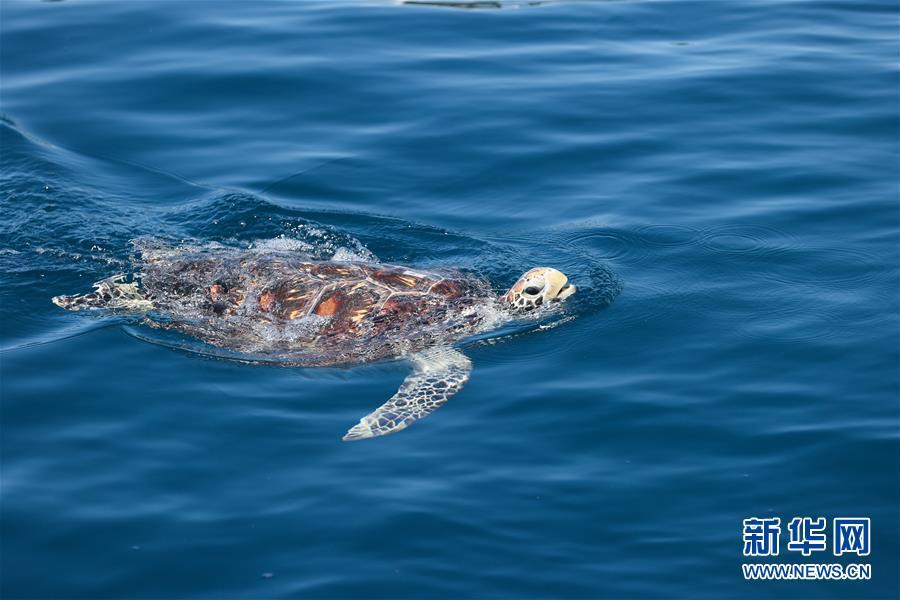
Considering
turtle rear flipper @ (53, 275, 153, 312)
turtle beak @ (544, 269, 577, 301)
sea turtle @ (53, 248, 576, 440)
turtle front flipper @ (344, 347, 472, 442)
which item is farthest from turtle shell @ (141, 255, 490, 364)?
turtle beak @ (544, 269, 577, 301)

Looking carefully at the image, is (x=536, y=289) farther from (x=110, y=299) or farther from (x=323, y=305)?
(x=110, y=299)

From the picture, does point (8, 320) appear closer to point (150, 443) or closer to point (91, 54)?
point (150, 443)

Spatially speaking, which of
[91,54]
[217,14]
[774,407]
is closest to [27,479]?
[774,407]

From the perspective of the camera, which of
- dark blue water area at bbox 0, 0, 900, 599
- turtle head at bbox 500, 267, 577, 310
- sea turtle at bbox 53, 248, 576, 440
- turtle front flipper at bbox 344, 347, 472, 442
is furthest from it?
turtle head at bbox 500, 267, 577, 310

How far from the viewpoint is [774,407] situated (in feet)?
26.8

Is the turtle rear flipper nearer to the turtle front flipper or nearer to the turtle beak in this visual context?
the turtle front flipper

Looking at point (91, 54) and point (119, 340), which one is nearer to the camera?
point (119, 340)

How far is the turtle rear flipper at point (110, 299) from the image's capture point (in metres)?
9.83

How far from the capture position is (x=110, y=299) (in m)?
9.95

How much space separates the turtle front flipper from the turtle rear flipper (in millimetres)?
2820

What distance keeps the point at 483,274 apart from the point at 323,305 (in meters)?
1.92

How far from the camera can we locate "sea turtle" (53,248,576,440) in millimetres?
9359

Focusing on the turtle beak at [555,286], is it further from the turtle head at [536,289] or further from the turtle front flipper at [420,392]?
the turtle front flipper at [420,392]

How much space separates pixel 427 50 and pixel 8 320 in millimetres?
9604
